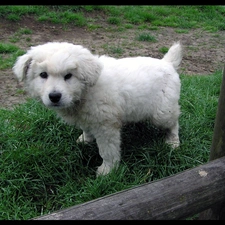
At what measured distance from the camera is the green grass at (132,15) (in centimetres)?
868

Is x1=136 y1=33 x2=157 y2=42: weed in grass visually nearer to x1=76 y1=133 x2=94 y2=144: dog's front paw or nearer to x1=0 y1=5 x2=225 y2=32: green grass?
x1=0 y1=5 x2=225 y2=32: green grass

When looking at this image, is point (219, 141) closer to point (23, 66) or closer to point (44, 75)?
point (44, 75)

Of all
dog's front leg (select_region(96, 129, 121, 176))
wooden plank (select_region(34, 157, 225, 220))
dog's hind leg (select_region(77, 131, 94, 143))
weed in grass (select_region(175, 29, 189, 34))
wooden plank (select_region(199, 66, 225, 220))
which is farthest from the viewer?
weed in grass (select_region(175, 29, 189, 34))

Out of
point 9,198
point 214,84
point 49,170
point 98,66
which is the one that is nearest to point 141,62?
point 98,66

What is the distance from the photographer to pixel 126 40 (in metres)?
8.17

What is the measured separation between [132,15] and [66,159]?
6986 mm

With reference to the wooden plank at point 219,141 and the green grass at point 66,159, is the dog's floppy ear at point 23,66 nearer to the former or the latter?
the green grass at point 66,159

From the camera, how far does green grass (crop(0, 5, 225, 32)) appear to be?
28.5 ft

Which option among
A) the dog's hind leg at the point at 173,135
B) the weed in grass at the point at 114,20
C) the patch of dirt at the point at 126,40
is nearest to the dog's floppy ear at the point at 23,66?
the dog's hind leg at the point at 173,135

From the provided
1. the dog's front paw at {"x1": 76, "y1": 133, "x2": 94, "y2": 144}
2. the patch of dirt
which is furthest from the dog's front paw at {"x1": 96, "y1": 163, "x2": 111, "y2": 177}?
the patch of dirt

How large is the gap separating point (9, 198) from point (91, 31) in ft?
20.9

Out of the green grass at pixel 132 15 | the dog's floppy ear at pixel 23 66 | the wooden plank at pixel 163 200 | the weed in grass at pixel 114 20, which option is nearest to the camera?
the wooden plank at pixel 163 200

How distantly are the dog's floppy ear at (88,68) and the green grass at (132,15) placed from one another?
19.5 feet

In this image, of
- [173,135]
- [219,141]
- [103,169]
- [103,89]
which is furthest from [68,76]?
[173,135]
